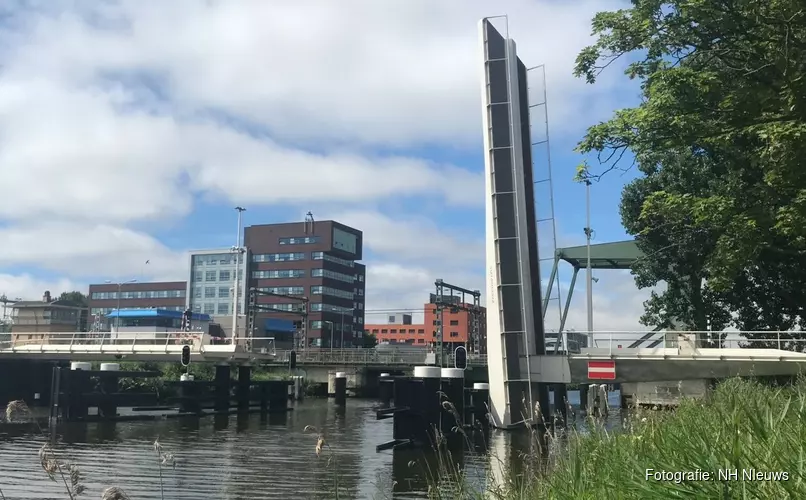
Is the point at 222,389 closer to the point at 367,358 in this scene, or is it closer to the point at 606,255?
the point at 606,255

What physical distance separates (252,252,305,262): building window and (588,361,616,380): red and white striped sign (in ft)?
272

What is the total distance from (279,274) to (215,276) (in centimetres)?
1068

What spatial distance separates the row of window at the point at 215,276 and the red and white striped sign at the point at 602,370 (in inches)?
3433

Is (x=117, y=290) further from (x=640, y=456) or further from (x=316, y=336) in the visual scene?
(x=640, y=456)

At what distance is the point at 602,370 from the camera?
2548 cm

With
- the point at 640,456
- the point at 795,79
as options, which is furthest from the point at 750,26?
the point at 640,456

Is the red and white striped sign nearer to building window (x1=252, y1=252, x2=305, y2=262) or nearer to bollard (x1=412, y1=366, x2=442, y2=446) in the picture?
bollard (x1=412, y1=366, x2=442, y2=446)

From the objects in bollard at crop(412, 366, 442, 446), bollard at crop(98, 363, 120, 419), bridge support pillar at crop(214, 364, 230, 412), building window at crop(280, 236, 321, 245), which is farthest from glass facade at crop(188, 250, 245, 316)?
bollard at crop(412, 366, 442, 446)

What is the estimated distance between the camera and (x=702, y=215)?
49.3 feet

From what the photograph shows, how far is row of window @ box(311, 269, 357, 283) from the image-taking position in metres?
104

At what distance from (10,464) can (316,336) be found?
83.1 m

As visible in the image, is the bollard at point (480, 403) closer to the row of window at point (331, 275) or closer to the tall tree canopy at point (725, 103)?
the tall tree canopy at point (725, 103)

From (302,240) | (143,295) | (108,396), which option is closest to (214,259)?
(302,240)

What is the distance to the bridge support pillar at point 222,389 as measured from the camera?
119 feet
